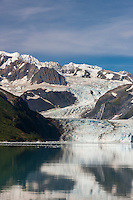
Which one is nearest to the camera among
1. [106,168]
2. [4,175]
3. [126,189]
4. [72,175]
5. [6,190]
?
[6,190]

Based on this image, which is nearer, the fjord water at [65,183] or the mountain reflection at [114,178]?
the fjord water at [65,183]

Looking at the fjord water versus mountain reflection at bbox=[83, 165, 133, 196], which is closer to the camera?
the fjord water

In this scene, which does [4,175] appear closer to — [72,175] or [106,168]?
[72,175]

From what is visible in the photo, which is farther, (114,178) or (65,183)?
(114,178)

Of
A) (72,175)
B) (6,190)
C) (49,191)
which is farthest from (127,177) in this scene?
(6,190)

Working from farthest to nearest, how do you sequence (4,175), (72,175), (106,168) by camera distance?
1. (106,168)
2. (72,175)
3. (4,175)

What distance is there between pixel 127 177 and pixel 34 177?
19.5m

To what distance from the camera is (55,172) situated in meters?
86.2

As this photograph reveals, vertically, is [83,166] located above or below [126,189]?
above

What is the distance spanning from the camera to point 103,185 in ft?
231

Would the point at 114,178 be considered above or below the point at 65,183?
above

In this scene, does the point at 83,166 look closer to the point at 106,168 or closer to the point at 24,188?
the point at 106,168

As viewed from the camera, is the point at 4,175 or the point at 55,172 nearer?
the point at 4,175

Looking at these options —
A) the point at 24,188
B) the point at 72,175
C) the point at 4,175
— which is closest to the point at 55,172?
the point at 72,175
